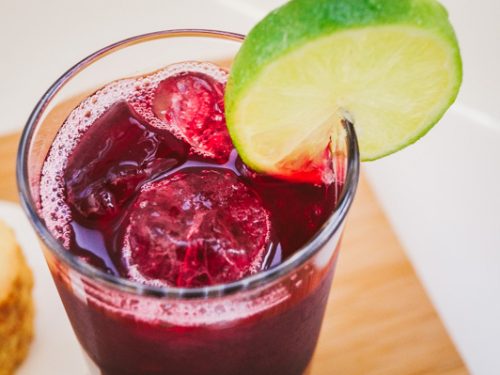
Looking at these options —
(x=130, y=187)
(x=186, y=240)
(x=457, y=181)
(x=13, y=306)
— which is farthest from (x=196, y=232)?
(x=457, y=181)

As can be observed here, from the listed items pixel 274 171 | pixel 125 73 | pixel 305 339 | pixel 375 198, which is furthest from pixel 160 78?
pixel 375 198

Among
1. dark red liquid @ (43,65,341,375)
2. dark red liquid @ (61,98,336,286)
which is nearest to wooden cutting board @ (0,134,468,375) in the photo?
dark red liquid @ (43,65,341,375)

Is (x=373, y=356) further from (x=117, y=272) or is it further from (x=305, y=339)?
(x=117, y=272)

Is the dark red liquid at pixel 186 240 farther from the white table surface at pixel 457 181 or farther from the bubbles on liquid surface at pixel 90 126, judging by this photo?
the white table surface at pixel 457 181

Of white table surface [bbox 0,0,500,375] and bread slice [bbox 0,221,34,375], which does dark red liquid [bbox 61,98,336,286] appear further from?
white table surface [bbox 0,0,500,375]

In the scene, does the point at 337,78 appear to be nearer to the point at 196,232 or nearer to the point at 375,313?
the point at 196,232
